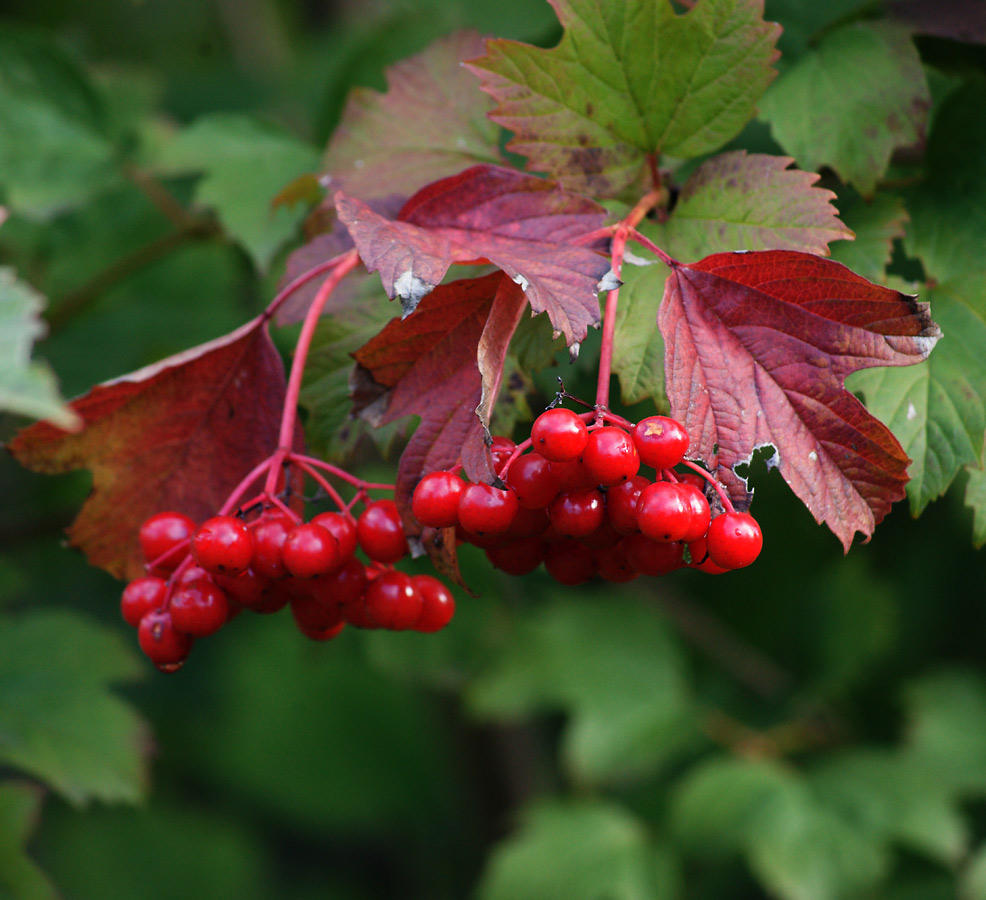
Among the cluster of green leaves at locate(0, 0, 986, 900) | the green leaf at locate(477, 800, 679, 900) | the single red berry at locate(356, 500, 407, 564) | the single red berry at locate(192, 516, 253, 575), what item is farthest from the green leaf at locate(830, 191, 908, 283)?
the green leaf at locate(477, 800, 679, 900)

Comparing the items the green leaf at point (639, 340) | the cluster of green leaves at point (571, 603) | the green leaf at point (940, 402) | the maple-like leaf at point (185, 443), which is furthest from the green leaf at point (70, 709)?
the green leaf at point (940, 402)

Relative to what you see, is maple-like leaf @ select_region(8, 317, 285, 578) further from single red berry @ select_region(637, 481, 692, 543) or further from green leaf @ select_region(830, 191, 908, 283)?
green leaf @ select_region(830, 191, 908, 283)

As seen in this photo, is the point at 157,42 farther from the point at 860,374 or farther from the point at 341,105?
the point at 860,374

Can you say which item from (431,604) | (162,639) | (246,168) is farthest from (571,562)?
(246,168)

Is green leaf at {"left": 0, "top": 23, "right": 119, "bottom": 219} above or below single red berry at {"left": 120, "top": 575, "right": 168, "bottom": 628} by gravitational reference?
above

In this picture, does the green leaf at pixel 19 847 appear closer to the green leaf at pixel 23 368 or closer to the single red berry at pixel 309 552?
the single red berry at pixel 309 552

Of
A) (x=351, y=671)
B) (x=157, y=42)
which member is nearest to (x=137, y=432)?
(x=351, y=671)

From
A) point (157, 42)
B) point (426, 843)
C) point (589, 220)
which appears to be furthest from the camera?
point (157, 42)
